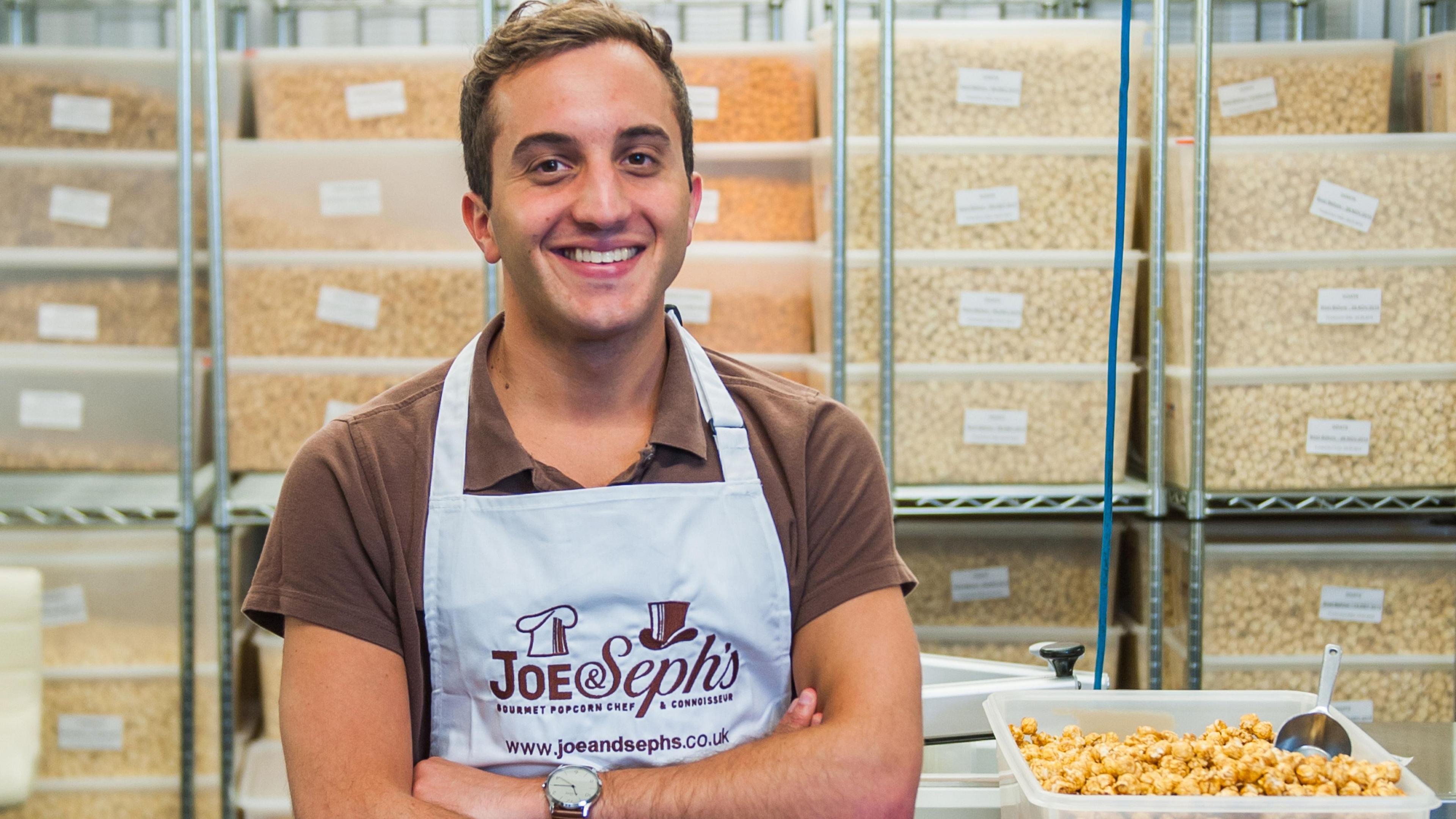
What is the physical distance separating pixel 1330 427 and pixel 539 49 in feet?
5.27

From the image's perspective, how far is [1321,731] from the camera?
42.8 inches

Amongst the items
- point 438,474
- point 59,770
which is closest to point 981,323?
point 438,474

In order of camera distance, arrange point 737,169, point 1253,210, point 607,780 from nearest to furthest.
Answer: point 607,780 → point 1253,210 → point 737,169

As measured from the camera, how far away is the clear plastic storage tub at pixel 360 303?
2.20 m

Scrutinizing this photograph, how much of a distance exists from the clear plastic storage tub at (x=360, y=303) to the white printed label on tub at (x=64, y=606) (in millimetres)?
547

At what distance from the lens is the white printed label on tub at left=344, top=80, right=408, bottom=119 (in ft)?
7.27

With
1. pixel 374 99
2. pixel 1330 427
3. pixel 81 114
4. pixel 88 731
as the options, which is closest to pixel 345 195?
pixel 374 99

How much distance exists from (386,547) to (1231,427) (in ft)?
5.13

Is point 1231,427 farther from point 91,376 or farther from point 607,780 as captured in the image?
point 91,376

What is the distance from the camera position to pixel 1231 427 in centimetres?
214

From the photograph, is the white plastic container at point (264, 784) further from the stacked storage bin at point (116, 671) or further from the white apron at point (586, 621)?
the white apron at point (586, 621)


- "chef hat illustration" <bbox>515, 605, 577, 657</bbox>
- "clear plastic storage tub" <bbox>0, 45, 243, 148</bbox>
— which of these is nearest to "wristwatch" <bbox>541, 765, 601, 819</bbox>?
"chef hat illustration" <bbox>515, 605, 577, 657</bbox>

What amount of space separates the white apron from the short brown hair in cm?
27

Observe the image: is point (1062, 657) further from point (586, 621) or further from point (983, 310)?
point (983, 310)
